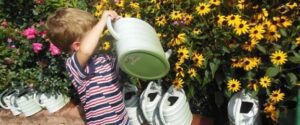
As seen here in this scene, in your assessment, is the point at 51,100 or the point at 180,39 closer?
the point at 180,39

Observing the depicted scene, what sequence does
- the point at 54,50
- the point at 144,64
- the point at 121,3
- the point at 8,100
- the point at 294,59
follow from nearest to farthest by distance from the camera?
the point at 144,64 < the point at 294,59 < the point at 121,3 < the point at 54,50 < the point at 8,100

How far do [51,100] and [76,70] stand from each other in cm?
151

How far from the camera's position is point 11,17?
3957 millimetres

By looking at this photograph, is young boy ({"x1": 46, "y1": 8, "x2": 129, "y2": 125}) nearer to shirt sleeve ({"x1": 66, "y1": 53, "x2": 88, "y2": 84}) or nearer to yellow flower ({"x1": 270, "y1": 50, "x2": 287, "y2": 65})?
shirt sleeve ({"x1": 66, "y1": 53, "x2": 88, "y2": 84})

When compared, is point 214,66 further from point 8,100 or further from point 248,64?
point 8,100

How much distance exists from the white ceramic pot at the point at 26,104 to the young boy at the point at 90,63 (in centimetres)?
136

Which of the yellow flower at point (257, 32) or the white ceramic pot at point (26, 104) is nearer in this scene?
the yellow flower at point (257, 32)

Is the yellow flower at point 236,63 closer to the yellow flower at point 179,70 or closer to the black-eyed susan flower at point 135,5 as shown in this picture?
the yellow flower at point 179,70

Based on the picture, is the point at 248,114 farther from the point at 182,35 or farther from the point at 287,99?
the point at 182,35

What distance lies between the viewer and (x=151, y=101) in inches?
127

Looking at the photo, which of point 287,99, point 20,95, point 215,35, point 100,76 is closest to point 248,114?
point 287,99

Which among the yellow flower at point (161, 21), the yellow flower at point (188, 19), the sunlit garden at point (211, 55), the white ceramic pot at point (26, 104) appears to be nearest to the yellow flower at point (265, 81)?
the sunlit garden at point (211, 55)

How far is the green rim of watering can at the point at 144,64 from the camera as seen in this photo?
2.29 metres

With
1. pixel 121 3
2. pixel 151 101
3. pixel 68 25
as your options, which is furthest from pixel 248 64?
pixel 121 3
